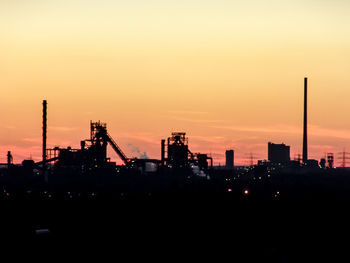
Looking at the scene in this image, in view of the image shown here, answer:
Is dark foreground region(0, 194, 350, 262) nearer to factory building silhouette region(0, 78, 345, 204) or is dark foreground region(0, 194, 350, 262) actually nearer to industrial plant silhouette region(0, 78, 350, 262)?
industrial plant silhouette region(0, 78, 350, 262)

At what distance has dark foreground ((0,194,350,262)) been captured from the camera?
39156 millimetres

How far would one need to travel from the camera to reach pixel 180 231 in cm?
5119

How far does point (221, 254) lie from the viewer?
39375mm

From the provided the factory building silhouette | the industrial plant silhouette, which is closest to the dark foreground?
the industrial plant silhouette

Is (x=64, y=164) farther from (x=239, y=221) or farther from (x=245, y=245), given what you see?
(x=245, y=245)

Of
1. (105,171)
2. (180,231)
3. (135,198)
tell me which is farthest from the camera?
(105,171)

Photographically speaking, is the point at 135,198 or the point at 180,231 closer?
the point at 180,231

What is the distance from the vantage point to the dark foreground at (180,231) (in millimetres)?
39156

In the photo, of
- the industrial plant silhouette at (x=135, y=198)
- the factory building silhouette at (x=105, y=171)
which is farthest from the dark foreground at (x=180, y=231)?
the factory building silhouette at (x=105, y=171)

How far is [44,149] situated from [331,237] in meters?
112

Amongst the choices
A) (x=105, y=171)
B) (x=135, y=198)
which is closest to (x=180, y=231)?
(x=135, y=198)

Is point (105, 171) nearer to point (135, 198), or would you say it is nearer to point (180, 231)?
point (135, 198)

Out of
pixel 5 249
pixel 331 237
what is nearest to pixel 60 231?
pixel 5 249

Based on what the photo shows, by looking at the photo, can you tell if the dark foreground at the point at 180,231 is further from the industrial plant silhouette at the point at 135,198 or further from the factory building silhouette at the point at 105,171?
the factory building silhouette at the point at 105,171
